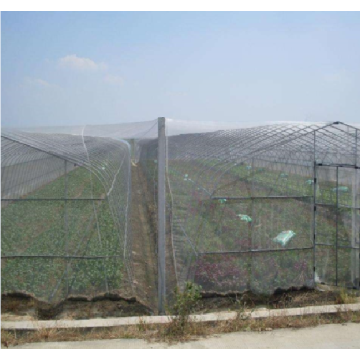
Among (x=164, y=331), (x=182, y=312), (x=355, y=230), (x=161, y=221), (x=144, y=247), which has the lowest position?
(x=164, y=331)

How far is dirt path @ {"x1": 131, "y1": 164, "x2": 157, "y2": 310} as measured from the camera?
7.27 metres

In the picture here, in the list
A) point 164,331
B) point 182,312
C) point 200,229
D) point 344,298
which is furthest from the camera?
point 200,229

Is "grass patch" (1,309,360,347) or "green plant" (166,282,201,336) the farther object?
"green plant" (166,282,201,336)

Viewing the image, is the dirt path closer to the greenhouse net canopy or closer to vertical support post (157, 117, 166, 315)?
the greenhouse net canopy

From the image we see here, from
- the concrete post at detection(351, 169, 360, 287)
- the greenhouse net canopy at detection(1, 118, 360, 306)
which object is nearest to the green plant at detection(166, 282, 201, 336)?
the greenhouse net canopy at detection(1, 118, 360, 306)

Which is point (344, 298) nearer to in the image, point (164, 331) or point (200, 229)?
point (200, 229)

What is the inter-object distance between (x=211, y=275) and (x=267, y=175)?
246 centimetres

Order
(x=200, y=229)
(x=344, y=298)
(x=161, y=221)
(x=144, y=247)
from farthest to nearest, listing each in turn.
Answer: (x=144, y=247) < (x=200, y=229) < (x=344, y=298) < (x=161, y=221)

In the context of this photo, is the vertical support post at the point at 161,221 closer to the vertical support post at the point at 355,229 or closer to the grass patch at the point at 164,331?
the grass patch at the point at 164,331

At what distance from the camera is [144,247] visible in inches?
392

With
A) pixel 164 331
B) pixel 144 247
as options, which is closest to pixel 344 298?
pixel 164 331

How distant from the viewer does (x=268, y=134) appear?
9.02 m

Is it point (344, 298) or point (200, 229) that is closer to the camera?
point (344, 298)

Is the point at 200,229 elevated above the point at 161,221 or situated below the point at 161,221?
below
